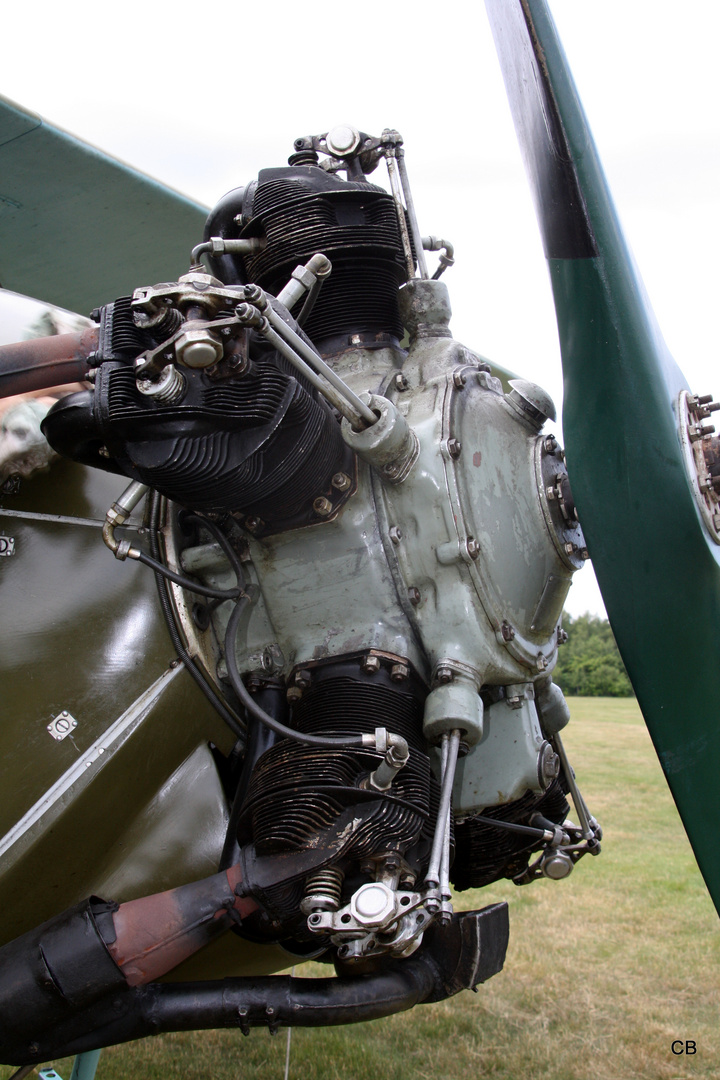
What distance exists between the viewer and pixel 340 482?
2830 mm

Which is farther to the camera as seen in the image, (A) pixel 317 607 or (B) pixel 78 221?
(B) pixel 78 221

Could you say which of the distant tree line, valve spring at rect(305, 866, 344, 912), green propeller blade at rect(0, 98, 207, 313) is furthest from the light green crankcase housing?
the distant tree line

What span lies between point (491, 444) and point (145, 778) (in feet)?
4.77

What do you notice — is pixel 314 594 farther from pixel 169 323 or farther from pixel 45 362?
pixel 45 362

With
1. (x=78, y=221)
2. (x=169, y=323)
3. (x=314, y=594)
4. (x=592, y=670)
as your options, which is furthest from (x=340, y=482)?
(x=592, y=670)

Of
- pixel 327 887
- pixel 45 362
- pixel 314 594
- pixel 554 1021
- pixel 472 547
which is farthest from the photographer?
pixel 554 1021

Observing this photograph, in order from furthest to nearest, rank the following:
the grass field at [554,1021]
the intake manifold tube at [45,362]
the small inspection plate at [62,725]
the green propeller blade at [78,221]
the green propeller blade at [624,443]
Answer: the grass field at [554,1021]
the green propeller blade at [78,221]
the small inspection plate at [62,725]
the intake manifold tube at [45,362]
the green propeller blade at [624,443]

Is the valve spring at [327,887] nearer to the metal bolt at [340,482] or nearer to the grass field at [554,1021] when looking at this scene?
the metal bolt at [340,482]

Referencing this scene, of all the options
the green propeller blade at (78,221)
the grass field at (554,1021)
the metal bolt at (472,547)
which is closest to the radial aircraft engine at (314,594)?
the metal bolt at (472,547)

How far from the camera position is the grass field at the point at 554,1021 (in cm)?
454

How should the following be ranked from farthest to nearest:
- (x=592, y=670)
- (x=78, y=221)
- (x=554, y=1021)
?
(x=592, y=670) → (x=554, y=1021) → (x=78, y=221)

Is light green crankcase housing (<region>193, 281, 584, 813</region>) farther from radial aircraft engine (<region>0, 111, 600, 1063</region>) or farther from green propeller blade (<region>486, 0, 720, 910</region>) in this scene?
green propeller blade (<region>486, 0, 720, 910</region>)

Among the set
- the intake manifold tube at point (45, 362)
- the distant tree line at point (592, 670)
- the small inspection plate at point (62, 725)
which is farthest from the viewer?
the distant tree line at point (592, 670)

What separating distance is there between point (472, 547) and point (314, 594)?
49 cm
